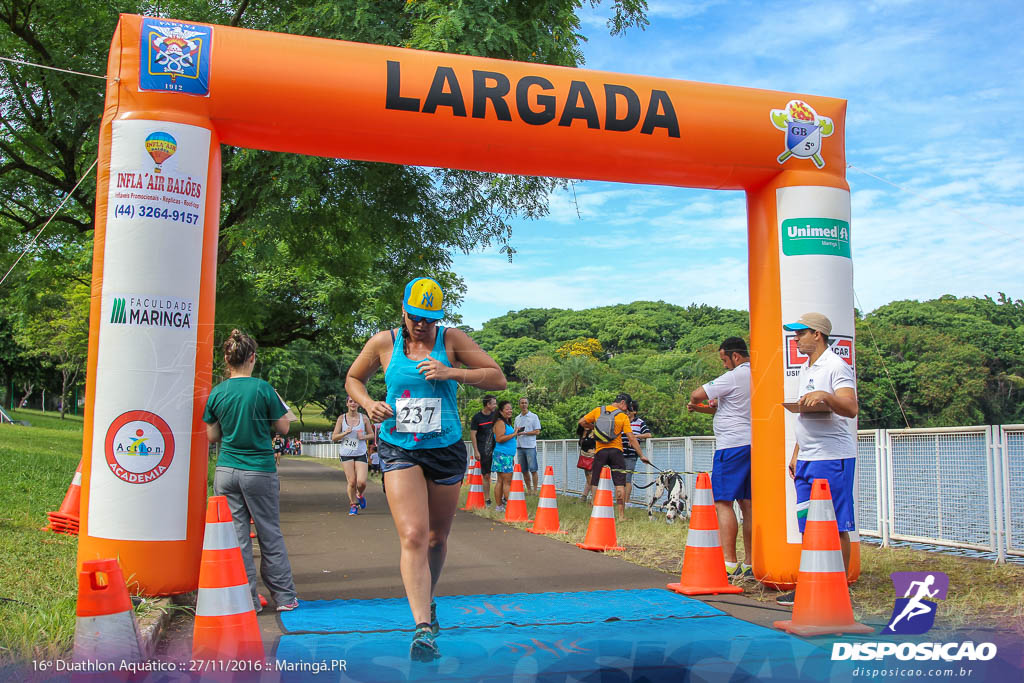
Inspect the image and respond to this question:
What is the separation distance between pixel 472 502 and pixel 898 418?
32.3 m

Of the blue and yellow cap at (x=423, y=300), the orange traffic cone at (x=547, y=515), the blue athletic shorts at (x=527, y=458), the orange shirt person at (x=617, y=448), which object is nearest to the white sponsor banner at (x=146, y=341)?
the blue and yellow cap at (x=423, y=300)

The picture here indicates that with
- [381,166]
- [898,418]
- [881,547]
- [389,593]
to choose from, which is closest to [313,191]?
[381,166]

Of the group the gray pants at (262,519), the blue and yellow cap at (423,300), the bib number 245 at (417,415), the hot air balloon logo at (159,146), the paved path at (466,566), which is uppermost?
the hot air balloon logo at (159,146)

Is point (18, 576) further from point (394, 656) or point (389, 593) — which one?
point (394, 656)

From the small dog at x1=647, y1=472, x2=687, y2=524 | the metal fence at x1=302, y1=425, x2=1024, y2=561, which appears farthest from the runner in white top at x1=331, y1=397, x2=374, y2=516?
the metal fence at x1=302, y1=425, x2=1024, y2=561

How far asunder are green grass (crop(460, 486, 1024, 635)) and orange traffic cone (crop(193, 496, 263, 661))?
3.62 metres

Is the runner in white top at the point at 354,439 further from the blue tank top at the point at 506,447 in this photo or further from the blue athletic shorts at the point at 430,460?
the blue athletic shorts at the point at 430,460

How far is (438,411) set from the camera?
4629 millimetres

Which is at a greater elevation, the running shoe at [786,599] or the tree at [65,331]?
the tree at [65,331]

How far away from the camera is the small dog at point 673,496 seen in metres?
11.9

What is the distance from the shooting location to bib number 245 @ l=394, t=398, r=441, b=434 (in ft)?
15.0

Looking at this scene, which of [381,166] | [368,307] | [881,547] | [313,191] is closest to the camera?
[881,547]

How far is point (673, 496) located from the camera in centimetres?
1196

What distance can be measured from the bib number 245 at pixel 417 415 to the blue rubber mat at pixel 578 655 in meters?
1.15
